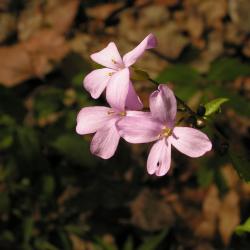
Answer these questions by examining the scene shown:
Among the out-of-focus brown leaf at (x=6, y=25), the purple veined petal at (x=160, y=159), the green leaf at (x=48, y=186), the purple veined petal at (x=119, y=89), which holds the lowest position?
the green leaf at (x=48, y=186)

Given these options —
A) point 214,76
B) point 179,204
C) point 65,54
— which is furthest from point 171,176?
point 65,54

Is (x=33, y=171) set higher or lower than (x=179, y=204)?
higher

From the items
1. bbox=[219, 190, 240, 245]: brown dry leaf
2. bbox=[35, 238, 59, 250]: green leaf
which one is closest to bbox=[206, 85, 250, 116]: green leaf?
bbox=[219, 190, 240, 245]: brown dry leaf

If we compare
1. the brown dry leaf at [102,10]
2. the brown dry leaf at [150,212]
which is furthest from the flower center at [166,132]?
the brown dry leaf at [102,10]

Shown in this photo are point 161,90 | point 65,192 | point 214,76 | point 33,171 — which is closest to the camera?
point 161,90

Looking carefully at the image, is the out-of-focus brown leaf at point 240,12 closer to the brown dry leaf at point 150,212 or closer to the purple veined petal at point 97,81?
the brown dry leaf at point 150,212

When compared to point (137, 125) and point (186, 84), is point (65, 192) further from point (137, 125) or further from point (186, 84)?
point (137, 125)

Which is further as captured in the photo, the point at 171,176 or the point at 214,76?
the point at 171,176
